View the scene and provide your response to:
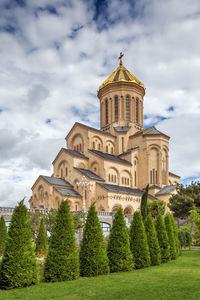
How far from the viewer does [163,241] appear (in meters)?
13.5

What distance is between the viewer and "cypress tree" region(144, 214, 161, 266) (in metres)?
12.2

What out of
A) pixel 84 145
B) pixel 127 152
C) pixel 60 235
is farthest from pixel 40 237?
pixel 127 152

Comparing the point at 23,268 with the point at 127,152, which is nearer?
the point at 23,268

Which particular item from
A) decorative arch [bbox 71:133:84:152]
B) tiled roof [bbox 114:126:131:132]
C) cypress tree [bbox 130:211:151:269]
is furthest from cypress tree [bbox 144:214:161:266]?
tiled roof [bbox 114:126:131:132]

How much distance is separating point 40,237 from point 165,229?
8116mm

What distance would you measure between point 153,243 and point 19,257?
6.58m

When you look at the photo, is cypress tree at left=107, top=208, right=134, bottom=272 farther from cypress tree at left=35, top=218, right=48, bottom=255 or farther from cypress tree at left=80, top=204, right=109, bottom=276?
cypress tree at left=35, top=218, right=48, bottom=255

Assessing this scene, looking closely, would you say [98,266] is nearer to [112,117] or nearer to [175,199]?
[175,199]

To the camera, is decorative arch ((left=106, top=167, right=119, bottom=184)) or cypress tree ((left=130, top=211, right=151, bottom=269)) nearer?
cypress tree ((left=130, top=211, right=151, bottom=269))

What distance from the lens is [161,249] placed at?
13.1 meters

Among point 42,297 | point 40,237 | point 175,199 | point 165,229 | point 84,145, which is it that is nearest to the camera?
point 42,297

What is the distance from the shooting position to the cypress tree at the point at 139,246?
11328mm

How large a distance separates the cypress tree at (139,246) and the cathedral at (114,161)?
1894 centimetres

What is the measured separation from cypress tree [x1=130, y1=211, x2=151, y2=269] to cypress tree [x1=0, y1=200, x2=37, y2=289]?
186 inches
